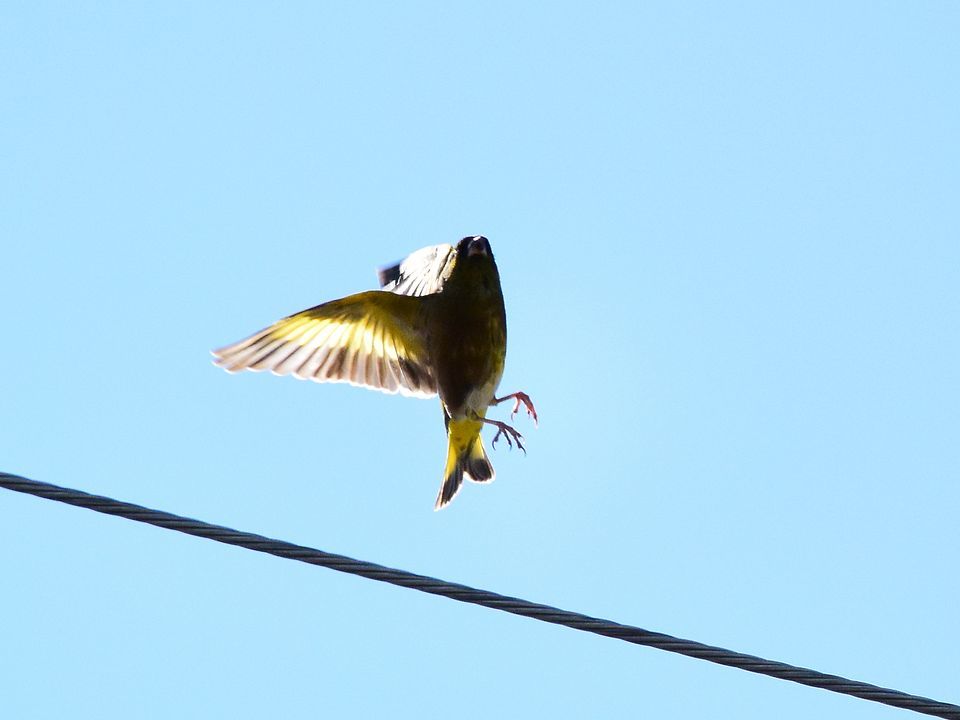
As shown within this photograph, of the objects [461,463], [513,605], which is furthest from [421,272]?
[513,605]

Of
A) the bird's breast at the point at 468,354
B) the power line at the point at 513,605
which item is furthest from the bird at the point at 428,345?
the power line at the point at 513,605

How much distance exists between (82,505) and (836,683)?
2.14 meters

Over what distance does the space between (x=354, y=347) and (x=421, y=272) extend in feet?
2.02

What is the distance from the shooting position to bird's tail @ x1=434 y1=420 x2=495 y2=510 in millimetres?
7547

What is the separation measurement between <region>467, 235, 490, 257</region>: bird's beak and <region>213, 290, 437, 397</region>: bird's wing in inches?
17.6

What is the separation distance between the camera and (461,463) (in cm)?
763

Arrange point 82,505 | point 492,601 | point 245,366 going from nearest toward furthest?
point 82,505 → point 492,601 → point 245,366

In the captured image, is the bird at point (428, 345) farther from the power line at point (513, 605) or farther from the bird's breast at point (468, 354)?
the power line at point (513, 605)

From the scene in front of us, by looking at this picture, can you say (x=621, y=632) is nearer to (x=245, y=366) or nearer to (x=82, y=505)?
(x=82, y=505)

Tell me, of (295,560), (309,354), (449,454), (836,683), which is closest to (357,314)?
(309,354)

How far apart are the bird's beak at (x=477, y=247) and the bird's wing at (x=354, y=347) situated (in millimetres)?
447

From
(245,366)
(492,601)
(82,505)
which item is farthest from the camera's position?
(245,366)

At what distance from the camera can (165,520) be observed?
3520mm

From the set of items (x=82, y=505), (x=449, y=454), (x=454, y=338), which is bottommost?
(x=82, y=505)
